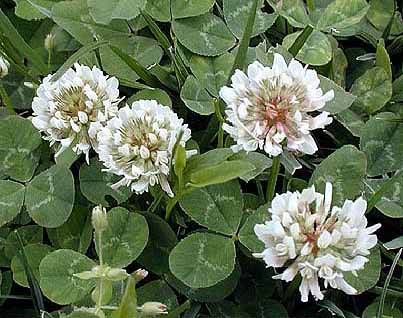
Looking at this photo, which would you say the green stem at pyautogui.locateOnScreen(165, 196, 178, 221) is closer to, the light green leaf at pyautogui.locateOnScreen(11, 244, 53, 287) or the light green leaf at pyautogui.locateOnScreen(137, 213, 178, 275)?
the light green leaf at pyautogui.locateOnScreen(137, 213, 178, 275)

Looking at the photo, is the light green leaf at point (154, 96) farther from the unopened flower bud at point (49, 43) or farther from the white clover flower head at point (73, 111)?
the unopened flower bud at point (49, 43)

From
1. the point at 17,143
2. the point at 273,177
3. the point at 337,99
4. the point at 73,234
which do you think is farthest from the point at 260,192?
the point at 17,143

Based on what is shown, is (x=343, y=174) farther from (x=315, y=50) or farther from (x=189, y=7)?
(x=189, y=7)

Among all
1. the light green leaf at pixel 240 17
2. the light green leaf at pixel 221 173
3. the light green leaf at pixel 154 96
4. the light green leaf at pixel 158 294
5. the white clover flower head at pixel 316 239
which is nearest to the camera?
the white clover flower head at pixel 316 239

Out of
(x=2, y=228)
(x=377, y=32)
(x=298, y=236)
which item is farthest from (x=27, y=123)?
(x=377, y=32)

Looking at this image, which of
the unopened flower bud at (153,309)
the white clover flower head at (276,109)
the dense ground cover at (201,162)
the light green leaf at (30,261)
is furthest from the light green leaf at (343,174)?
the light green leaf at (30,261)
